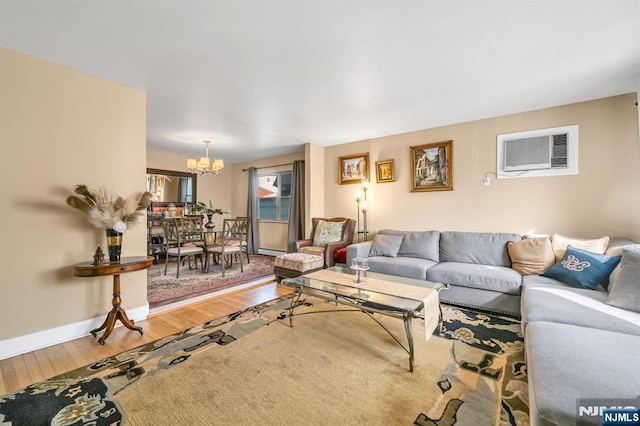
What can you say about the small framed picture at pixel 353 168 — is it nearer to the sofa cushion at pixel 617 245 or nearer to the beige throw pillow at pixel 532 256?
the beige throw pillow at pixel 532 256

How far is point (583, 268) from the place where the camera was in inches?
90.4

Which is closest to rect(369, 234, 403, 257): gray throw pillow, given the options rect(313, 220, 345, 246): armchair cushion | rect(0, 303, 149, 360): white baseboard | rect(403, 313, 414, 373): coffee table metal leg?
rect(313, 220, 345, 246): armchair cushion

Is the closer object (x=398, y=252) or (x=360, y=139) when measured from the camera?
(x=398, y=252)

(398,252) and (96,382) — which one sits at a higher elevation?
(398,252)

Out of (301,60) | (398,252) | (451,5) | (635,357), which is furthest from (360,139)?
(635,357)

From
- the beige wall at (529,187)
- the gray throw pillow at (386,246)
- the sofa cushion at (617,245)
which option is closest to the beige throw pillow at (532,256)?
the sofa cushion at (617,245)

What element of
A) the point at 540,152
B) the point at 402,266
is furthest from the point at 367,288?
the point at 540,152

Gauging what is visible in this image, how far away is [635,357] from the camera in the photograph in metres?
1.20

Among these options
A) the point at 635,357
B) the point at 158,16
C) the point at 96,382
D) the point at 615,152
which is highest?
the point at 158,16

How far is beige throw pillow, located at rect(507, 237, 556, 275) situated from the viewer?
2691mm

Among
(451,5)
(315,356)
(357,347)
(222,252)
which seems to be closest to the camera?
(451,5)

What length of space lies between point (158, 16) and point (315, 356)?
2666 mm

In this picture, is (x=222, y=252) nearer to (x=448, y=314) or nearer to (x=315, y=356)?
(x=315, y=356)

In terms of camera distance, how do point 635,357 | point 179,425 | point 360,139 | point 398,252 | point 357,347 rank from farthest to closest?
point 360,139 → point 398,252 → point 357,347 → point 179,425 → point 635,357
